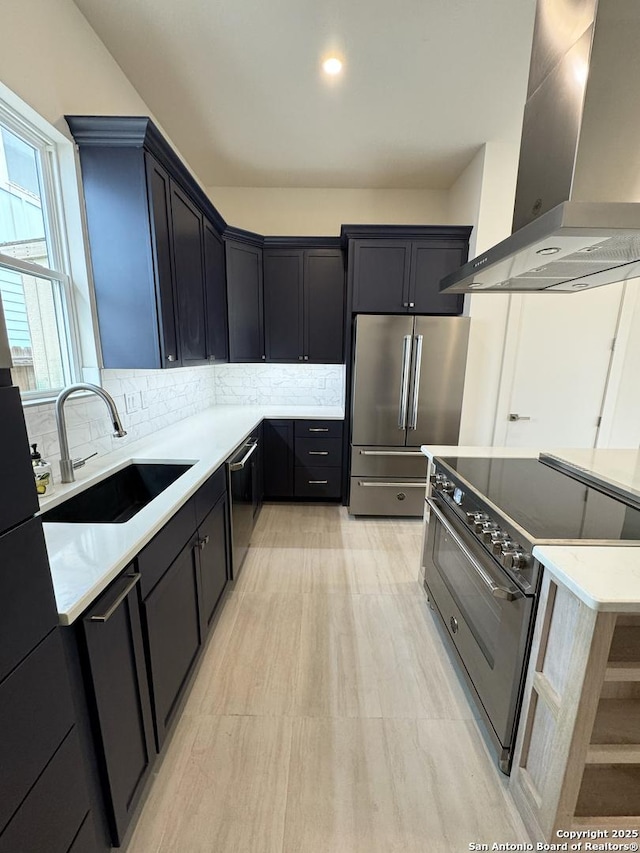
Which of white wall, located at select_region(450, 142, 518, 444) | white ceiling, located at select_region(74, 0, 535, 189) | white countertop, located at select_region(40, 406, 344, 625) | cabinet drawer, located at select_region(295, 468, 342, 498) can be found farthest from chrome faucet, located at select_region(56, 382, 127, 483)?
white wall, located at select_region(450, 142, 518, 444)

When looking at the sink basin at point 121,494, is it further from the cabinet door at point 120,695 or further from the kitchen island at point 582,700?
the kitchen island at point 582,700

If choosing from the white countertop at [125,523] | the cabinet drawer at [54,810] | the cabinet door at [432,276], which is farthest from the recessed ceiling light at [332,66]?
the cabinet drawer at [54,810]

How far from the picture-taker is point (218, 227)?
9.53ft

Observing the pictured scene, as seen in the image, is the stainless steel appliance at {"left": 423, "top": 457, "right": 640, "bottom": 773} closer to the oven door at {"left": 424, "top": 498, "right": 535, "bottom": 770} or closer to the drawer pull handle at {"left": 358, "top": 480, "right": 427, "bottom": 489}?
the oven door at {"left": 424, "top": 498, "right": 535, "bottom": 770}

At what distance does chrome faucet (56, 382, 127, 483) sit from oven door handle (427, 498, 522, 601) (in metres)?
1.49

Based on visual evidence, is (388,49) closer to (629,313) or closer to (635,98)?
(635,98)

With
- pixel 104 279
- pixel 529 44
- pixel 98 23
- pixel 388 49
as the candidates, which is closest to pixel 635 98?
pixel 529 44

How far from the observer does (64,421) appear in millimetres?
1471

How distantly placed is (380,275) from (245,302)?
127 centimetres

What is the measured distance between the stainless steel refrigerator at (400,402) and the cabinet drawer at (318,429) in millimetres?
258

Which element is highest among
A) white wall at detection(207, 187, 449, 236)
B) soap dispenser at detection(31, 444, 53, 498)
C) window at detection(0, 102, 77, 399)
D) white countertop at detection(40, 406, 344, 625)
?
white wall at detection(207, 187, 449, 236)

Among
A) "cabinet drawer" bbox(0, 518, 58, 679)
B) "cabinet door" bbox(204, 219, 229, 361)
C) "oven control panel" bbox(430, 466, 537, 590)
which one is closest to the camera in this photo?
"cabinet drawer" bbox(0, 518, 58, 679)

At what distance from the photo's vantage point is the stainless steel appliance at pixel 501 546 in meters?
1.13

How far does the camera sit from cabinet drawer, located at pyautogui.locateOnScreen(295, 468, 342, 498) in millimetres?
3455
